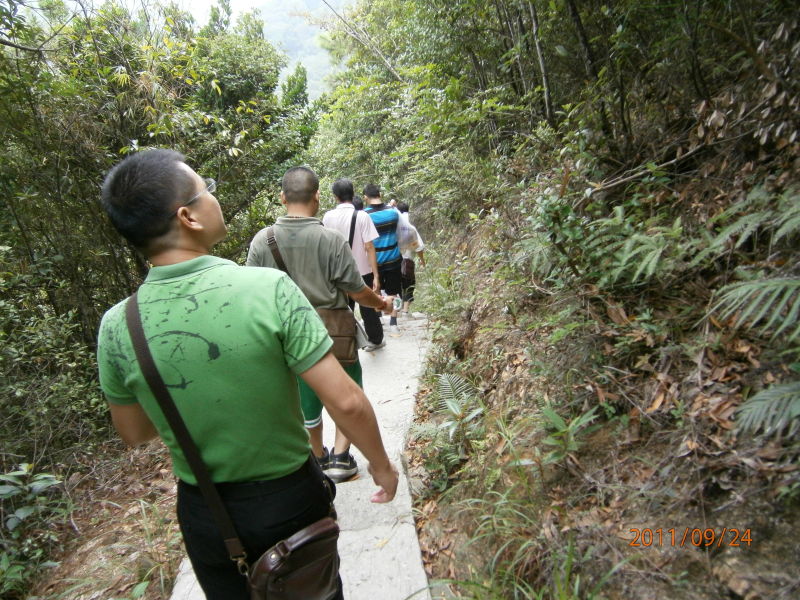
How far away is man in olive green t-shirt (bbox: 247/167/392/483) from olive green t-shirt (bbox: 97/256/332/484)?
1.50 meters

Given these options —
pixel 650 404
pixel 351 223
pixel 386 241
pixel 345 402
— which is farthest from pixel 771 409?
pixel 386 241

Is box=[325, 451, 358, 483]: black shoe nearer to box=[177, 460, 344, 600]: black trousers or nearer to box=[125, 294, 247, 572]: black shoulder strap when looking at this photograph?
box=[177, 460, 344, 600]: black trousers

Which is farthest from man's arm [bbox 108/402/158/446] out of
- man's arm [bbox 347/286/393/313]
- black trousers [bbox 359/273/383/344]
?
black trousers [bbox 359/273/383/344]

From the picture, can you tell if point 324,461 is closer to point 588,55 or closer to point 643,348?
point 643,348

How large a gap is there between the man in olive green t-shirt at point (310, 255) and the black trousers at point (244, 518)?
4.64 feet

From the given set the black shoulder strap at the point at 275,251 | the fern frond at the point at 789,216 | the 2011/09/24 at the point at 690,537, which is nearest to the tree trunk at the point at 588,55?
the fern frond at the point at 789,216

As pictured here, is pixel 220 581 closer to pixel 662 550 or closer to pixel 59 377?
pixel 662 550

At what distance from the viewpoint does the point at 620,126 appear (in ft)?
12.2

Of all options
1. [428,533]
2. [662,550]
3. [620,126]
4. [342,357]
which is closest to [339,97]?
[620,126]

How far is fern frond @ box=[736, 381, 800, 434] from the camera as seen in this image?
172 centimetres

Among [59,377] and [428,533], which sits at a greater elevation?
[59,377]

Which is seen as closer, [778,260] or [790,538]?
[790,538]

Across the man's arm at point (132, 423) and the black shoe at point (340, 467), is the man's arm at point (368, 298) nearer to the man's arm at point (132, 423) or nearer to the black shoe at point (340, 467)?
the black shoe at point (340, 467)

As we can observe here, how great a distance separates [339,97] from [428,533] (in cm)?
1247
